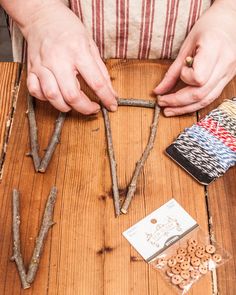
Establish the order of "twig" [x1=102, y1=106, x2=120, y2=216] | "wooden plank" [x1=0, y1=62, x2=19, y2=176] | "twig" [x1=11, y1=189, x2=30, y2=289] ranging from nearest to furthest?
1. "twig" [x1=11, y1=189, x2=30, y2=289]
2. "twig" [x1=102, y1=106, x2=120, y2=216]
3. "wooden plank" [x1=0, y1=62, x2=19, y2=176]

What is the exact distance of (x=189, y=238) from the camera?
0.87 m

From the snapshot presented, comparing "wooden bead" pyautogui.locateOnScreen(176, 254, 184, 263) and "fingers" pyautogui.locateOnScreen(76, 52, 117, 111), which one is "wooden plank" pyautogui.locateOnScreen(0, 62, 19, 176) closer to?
"fingers" pyautogui.locateOnScreen(76, 52, 117, 111)

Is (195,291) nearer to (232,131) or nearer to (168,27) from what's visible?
(232,131)

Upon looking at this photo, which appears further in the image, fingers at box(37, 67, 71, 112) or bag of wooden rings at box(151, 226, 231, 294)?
fingers at box(37, 67, 71, 112)

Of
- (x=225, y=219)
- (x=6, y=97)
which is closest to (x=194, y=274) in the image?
(x=225, y=219)

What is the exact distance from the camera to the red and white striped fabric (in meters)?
1.08

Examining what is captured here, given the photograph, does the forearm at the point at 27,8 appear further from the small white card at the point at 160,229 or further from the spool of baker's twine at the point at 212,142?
the small white card at the point at 160,229

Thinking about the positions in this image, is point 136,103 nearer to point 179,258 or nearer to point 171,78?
point 171,78

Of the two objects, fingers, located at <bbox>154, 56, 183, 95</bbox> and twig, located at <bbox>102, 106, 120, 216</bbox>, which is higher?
fingers, located at <bbox>154, 56, 183, 95</bbox>

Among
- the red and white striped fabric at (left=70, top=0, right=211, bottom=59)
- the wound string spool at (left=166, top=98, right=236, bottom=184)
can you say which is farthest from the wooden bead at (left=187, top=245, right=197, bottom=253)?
the red and white striped fabric at (left=70, top=0, right=211, bottom=59)

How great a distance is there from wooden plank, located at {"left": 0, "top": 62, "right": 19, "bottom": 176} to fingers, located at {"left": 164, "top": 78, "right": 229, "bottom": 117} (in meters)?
0.38

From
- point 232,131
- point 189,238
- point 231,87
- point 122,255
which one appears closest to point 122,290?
point 122,255

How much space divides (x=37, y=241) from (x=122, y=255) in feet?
0.55

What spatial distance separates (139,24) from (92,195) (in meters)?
0.48
